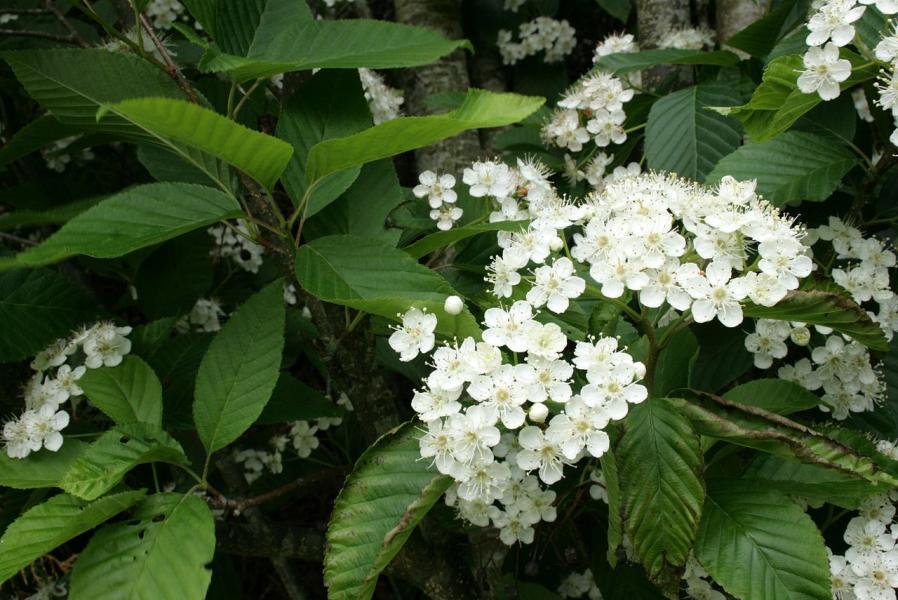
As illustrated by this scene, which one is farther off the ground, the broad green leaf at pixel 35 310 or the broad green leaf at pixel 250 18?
→ the broad green leaf at pixel 250 18

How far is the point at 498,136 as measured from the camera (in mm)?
2248

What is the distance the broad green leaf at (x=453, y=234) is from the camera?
4.36 ft

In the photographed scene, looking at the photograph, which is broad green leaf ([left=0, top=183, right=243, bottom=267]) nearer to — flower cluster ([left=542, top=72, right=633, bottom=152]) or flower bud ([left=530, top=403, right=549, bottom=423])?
flower bud ([left=530, top=403, right=549, bottom=423])

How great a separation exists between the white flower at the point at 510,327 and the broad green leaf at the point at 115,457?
60 cm

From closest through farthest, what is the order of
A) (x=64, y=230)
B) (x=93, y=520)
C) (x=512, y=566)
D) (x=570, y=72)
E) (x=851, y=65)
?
(x=64, y=230), (x=93, y=520), (x=851, y=65), (x=512, y=566), (x=570, y=72)

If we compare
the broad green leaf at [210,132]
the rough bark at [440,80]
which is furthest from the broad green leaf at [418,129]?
the rough bark at [440,80]

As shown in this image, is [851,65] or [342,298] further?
[851,65]

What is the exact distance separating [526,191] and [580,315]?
39cm

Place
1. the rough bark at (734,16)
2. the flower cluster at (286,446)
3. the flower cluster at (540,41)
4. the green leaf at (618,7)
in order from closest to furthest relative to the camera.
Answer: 1. the flower cluster at (286,446)
2. the rough bark at (734,16)
3. the green leaf at (618,7)
4. the flower cluster at (540,41)

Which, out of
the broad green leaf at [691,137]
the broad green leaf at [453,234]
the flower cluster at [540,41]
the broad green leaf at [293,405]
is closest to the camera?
the broad green leaf at [453,234]

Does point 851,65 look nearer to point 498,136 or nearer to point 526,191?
point 526,191

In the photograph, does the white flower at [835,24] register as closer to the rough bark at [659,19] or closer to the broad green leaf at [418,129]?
the broad green leaf at [418,129]

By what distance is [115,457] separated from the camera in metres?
1.29

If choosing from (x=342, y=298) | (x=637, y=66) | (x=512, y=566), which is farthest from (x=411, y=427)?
(x=637, y=66)
